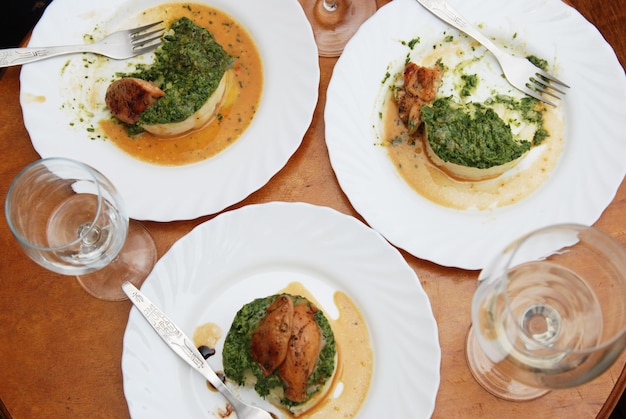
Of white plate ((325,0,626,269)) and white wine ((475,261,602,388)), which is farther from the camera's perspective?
white plate ((325,0,626,269))

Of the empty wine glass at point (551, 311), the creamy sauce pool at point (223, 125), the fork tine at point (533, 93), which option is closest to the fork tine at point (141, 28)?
the creamy sauce pool at point (223, 125)

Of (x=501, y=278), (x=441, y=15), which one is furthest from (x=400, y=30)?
(x=501, y=278)

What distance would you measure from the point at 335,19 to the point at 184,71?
68 cm

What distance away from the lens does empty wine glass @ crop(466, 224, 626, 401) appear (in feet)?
5.39

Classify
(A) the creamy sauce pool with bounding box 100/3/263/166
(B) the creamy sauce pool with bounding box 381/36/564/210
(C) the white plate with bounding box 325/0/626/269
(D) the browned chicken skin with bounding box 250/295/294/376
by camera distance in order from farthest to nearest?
(A) the creamy sauce pool with bounding box 100/3/263/166, (B) the creamy sauce pool with bounding box 381/36/564/210, (C) the white plate with bounding box 325/0/626/269, (D) the browned chicken skin with bounding box 250/295/294/376

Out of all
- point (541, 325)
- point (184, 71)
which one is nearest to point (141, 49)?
point (184, 71)

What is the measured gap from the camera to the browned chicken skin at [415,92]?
2.34 m

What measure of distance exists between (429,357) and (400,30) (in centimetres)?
129

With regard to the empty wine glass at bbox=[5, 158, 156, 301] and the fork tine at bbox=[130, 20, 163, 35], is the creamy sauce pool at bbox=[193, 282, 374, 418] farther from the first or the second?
the fork tine at bbox=[130, 20, 163, 35]

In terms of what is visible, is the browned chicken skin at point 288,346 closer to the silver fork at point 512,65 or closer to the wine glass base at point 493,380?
the wine glass base at point 493,380

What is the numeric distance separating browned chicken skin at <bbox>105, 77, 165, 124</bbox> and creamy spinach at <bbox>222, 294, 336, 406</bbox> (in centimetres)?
90

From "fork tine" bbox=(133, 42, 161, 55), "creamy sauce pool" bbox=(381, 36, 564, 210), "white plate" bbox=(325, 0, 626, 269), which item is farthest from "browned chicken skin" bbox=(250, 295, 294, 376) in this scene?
"fork tine" bbox=(133, 42, 161, 55)

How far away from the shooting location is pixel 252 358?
1.97 meters

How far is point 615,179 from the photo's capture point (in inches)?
85.1
